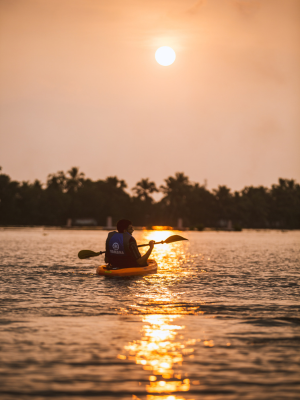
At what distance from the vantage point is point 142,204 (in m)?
138

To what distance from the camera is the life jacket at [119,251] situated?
637 inches

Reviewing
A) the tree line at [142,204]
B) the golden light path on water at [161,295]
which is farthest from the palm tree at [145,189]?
the golden light path on water at [161,295]

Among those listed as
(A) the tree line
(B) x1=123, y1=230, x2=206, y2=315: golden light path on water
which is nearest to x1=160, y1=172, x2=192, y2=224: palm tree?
(A) the tree line

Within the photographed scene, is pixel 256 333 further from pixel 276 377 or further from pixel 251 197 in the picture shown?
pixel 251 197

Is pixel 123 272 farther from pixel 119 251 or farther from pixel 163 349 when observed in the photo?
pixel 163 349

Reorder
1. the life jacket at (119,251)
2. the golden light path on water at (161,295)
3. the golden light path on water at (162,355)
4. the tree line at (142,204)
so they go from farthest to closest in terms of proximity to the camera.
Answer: the tree line at (142,204) → the life jacket at (119,251) → the golden light path on water at (161,295) → the golden light path on water at (162,355)

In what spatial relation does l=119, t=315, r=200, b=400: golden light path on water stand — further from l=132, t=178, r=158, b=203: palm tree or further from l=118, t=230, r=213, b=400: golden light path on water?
l=132, t=178, r=158, b=203: palm tree

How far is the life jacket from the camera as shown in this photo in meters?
16.2

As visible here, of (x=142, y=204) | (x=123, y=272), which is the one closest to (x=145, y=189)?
(x=142, y=204)

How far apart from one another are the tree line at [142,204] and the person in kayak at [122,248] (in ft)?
340

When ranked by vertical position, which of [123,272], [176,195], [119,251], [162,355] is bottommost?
[162,355]

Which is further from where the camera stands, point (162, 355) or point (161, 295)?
point (161, 295)

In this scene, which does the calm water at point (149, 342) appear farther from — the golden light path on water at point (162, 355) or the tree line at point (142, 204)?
the tree line at point (142, 204)

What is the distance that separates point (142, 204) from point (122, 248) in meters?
121
